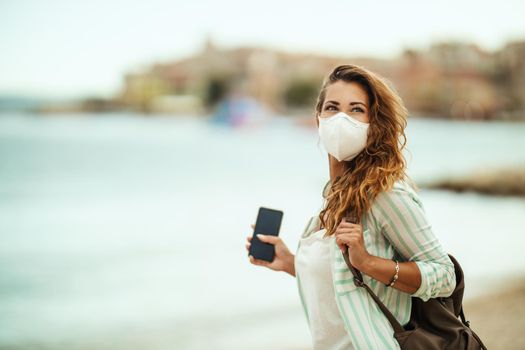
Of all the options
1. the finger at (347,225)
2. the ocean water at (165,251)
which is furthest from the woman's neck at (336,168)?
the finger at (347,225)

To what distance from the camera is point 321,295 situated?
168 centimetres

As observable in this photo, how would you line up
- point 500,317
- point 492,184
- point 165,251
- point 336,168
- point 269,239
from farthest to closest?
1. point 492,184
2. point 165,251
3. point 500,317
4. point 269,239
5. point 336,168

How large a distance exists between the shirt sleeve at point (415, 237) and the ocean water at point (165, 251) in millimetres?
317

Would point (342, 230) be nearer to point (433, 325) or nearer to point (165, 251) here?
point (433, 325)

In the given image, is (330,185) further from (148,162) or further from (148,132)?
(148,132)

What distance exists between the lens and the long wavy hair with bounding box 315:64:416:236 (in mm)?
1619

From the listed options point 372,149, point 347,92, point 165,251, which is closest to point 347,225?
point 372,149

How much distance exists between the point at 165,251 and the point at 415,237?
14.0 metres

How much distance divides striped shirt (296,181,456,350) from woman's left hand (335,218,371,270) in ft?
0.18

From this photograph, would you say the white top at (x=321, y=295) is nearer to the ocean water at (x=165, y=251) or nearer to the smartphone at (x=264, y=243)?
the smartphone at (x=264, y=243)

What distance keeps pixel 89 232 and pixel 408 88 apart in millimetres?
48340

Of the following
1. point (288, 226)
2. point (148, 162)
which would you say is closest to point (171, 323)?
point (288, 226)

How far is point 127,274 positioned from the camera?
12.1 meters

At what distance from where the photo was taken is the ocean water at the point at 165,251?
764cm
